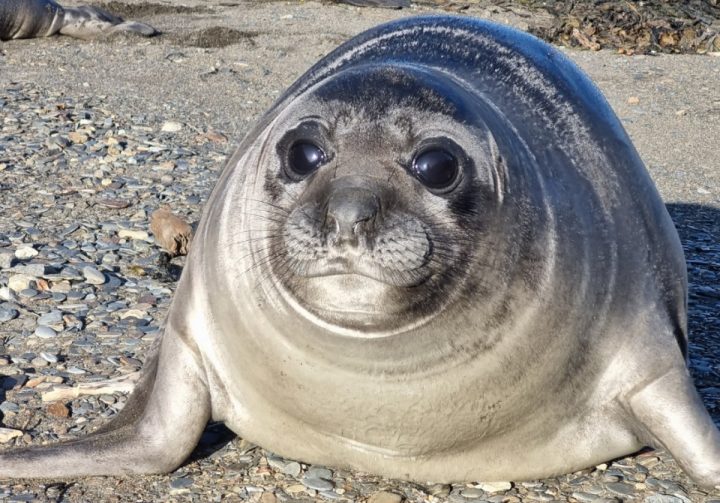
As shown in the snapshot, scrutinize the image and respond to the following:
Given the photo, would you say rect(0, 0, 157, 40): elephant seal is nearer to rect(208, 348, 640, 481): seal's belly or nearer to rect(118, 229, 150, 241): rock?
rect(118, 229, 150, 241): rock

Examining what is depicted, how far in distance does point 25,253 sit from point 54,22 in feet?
22.0

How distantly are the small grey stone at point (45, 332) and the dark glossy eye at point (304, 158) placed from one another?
168cm

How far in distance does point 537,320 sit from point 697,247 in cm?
288

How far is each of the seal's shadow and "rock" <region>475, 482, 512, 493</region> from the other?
0.78 meters

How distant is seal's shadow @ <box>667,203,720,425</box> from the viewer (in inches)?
155

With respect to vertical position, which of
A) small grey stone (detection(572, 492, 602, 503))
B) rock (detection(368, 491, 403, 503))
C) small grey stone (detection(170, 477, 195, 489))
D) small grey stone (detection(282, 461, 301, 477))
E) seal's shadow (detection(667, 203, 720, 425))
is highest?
seal's shadow (detection(667, 203, 720, 425))

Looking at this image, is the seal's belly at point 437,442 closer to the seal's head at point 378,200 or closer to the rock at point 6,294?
the seal's head at point 378,200

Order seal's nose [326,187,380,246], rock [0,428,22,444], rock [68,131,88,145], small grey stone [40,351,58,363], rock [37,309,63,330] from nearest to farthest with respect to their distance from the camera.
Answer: seal's nose [326,187,380,246]
rock [0,428,22,444]
small grey stone [40,351,58,363]
rock [37,309,63,330]
rock [68,131,88,145]

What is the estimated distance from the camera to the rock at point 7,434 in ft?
11.4

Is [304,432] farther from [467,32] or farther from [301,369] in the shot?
[467,32]

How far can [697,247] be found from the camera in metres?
5.61

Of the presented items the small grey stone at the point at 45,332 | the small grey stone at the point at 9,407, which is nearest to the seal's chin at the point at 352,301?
the small grey stone at the point at 9,407

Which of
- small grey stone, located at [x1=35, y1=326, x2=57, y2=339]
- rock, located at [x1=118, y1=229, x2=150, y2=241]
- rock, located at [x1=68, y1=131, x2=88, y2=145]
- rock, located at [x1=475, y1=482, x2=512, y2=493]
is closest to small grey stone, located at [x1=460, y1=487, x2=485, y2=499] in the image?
rock, located at [x1=475, y1=482, x2=512, y2=493]

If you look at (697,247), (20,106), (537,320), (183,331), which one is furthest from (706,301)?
(20,106)
